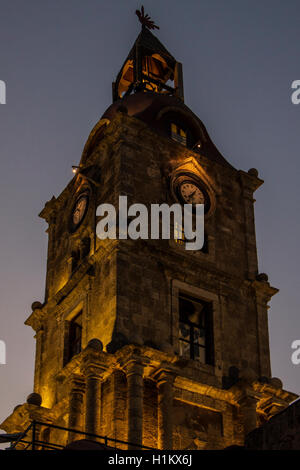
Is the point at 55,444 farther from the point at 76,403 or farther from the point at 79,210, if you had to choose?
the point at 79,210

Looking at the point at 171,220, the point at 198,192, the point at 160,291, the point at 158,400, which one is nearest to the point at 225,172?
the point at 198,192

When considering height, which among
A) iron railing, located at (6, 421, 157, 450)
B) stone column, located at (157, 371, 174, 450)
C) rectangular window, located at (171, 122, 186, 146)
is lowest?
iron railing, located at (6, 421, 157, 450)

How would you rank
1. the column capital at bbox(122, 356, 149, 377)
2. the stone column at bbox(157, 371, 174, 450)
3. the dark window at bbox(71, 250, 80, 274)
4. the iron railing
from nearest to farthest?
the iron railing, the stone column at bbox(157, 371, 174, 450), the column capital at bbox(122, 356, 149, 377), the dark window at bbox(71, 250, 80, 274)

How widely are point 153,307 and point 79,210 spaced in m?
8.98

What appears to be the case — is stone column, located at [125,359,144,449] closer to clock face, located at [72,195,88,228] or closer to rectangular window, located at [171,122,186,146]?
clock face, located at [72,195,88,228]

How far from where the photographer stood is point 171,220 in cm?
5166

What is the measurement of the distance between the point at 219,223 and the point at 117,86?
573 inches

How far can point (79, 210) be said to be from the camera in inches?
2164

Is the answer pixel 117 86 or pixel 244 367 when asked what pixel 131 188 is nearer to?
pixel 244 367

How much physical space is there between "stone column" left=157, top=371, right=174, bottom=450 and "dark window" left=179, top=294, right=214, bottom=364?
10.8ft

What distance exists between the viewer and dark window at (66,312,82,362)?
5088cm

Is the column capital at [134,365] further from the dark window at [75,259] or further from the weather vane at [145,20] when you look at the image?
the weather vane at [145,20]

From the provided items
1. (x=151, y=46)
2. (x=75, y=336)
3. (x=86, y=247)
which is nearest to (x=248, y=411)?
(x=75, y=336)

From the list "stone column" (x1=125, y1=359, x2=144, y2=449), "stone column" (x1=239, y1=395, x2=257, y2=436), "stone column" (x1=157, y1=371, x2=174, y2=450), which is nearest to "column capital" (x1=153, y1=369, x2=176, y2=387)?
"stone column" (x1=157, y1=371, x2=174, y2=450)
